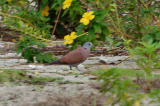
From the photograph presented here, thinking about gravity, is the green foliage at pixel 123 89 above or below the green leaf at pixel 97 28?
below

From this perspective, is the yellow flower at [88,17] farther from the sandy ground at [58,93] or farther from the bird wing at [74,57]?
the sandy ground at [58,93]

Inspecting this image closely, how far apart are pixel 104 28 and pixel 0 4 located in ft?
7.40

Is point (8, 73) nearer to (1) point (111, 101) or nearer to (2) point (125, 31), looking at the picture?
(1) point (111, 101)

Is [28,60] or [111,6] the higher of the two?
[111,6]

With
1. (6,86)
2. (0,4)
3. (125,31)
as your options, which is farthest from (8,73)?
(0,4)

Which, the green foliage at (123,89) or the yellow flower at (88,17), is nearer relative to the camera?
the green foliage at (123,89)

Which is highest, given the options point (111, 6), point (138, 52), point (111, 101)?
point (111, 6)

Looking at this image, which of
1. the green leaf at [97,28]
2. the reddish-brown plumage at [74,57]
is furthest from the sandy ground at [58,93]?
the green leaf at [97,28]

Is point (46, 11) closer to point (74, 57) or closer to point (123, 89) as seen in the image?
point (74, 57)

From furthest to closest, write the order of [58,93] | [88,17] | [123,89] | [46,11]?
[46,11]
[88,17]
[58,93]
[123,89]

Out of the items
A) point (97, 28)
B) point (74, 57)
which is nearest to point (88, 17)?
point (97, 28)

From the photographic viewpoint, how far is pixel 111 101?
6.78 feet

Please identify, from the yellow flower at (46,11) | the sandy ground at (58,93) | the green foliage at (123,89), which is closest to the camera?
the green foliage at (123,89)

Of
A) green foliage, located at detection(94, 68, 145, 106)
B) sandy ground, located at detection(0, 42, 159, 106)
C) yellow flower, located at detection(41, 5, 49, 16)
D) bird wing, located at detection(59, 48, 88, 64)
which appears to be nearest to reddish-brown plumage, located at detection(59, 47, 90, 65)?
bird wing, located at detection(59, 48, 88, 64)
